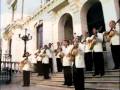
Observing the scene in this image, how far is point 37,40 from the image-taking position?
62.1 feet

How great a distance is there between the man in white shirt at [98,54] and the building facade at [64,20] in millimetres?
1381

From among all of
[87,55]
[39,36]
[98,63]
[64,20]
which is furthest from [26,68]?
[39,36]

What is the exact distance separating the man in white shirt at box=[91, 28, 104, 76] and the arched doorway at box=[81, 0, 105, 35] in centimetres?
374

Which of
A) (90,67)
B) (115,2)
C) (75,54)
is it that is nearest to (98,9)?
(115,2)

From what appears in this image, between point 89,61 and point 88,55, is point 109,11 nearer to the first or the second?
point 88,55

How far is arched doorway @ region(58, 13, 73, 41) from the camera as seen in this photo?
50.6 ft

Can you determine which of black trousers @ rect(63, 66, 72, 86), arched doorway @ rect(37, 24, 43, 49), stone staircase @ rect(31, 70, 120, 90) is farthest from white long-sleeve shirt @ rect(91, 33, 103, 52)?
arched doorway @ rect(37, 24, 43, 49)

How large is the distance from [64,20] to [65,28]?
540 mm

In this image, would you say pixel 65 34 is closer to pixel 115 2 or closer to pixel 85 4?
pixel 85 4

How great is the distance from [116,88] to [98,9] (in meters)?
6.62

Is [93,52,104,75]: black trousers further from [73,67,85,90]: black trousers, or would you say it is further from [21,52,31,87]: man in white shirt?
[21,52,31,87]: man in white shirt

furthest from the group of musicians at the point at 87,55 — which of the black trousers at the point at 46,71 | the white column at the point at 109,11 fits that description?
the black trousers at the point at 46,71

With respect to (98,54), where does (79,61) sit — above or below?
below

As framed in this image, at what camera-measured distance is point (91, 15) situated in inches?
526
